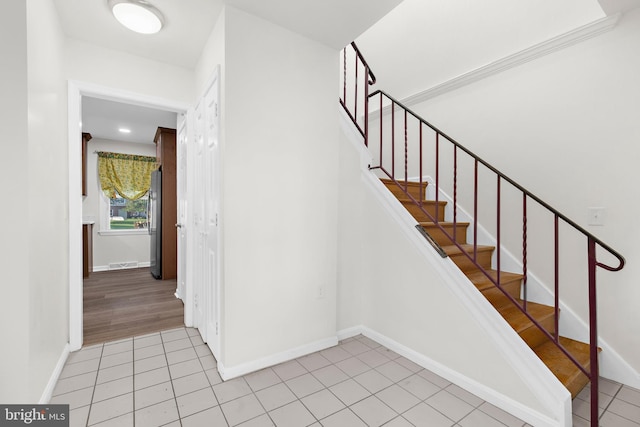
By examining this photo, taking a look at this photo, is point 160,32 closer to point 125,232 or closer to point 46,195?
point 46,195

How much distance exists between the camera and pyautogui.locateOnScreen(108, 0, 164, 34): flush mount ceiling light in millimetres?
1854

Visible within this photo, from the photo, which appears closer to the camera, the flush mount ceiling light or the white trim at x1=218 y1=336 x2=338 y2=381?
the flush mount ceiling light

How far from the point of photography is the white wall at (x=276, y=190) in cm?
197

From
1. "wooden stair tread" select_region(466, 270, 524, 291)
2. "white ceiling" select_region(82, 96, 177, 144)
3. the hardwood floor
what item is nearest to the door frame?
the hardwood floor

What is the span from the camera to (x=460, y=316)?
74.7 inches

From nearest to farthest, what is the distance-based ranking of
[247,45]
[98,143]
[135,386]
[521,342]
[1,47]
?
[1,47]
[521,342]
[135,386]
[247,45]
[98,143]

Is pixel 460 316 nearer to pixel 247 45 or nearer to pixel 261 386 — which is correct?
pixel 261 386

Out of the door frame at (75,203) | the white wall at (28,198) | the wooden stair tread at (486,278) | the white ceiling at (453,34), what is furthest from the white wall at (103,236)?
the wooden stair tread at (486,278)

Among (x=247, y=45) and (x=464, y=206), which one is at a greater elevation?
(x=247, y=45)

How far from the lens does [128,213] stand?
5957 mm

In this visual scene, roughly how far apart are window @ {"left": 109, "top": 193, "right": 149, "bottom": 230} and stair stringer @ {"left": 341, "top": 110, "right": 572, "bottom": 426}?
5627 millimetres

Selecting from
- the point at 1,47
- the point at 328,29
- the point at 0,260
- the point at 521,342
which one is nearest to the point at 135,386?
the point at 0,260

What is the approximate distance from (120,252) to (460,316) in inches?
240

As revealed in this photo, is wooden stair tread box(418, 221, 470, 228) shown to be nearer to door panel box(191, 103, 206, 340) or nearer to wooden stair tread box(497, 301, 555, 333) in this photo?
wooden stair tread box(497, 301, 555, 333)
